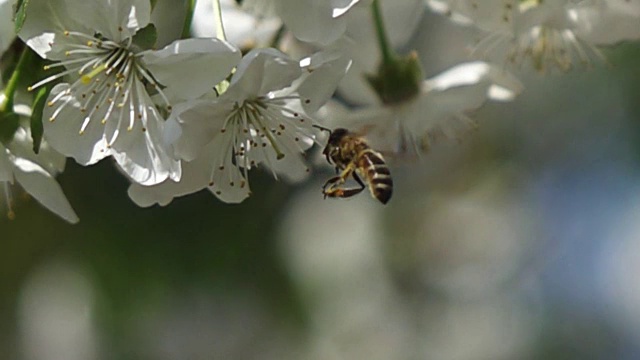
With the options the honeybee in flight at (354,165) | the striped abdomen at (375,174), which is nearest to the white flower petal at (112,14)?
the honeybee in flight at (354,165)

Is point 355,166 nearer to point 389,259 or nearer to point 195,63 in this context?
point 195,63

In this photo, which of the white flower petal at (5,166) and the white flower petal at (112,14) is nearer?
the white flower petal at (112,14)

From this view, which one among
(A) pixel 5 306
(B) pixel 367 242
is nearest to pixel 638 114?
(B) pixel 367 242

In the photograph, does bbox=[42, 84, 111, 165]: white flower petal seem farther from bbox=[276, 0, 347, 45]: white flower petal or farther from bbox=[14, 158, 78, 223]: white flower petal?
bbox=[276, 0, 347, 45]: white flower petal

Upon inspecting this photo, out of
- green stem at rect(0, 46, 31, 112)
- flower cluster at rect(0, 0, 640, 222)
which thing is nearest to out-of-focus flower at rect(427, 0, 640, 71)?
flower cluster at rect(0, 0, 640, 222)

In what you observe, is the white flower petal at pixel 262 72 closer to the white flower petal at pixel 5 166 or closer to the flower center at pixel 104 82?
the flower center at pixel 104 82

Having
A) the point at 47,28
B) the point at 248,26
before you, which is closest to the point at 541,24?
the point at 248,26

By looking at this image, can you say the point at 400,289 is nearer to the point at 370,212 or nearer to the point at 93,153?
the point at 370,212
